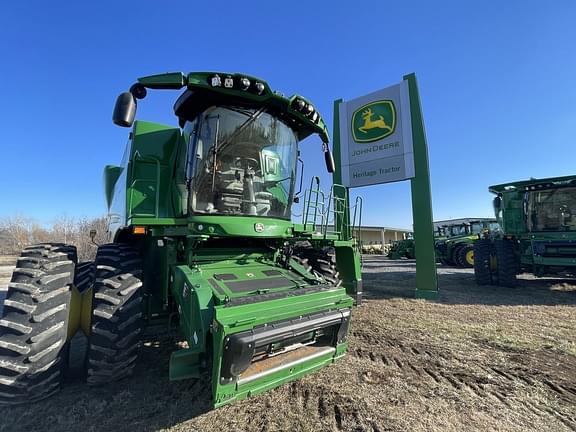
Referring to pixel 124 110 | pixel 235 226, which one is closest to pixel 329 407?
pixel 235 226

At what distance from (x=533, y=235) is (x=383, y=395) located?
27.6ft

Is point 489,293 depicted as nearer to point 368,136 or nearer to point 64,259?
point 368,136

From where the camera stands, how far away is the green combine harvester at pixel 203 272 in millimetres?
2547

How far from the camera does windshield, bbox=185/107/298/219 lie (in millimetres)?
3598

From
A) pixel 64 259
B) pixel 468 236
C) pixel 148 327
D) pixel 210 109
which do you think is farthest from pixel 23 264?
pixel 468 236

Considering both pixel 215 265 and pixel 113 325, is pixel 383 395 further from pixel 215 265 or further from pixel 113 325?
pixel 113 325

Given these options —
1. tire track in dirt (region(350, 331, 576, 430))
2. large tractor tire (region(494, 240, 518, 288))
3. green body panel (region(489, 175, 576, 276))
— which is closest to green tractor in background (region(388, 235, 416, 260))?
green body panel (region(489, 175, 576, 276))

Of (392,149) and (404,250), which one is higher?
(392,149)

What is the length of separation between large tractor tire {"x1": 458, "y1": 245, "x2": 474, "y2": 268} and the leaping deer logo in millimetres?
10004

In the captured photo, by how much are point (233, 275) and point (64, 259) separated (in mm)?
1802

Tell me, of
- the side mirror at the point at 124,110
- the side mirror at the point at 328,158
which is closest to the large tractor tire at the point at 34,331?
the side mirror at the point at 124,110

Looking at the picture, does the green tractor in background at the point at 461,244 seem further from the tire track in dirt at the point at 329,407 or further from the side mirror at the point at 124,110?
the side mirror at the point at 124,110

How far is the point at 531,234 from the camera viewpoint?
883 cm

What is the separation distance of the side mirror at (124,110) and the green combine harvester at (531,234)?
395 inches
